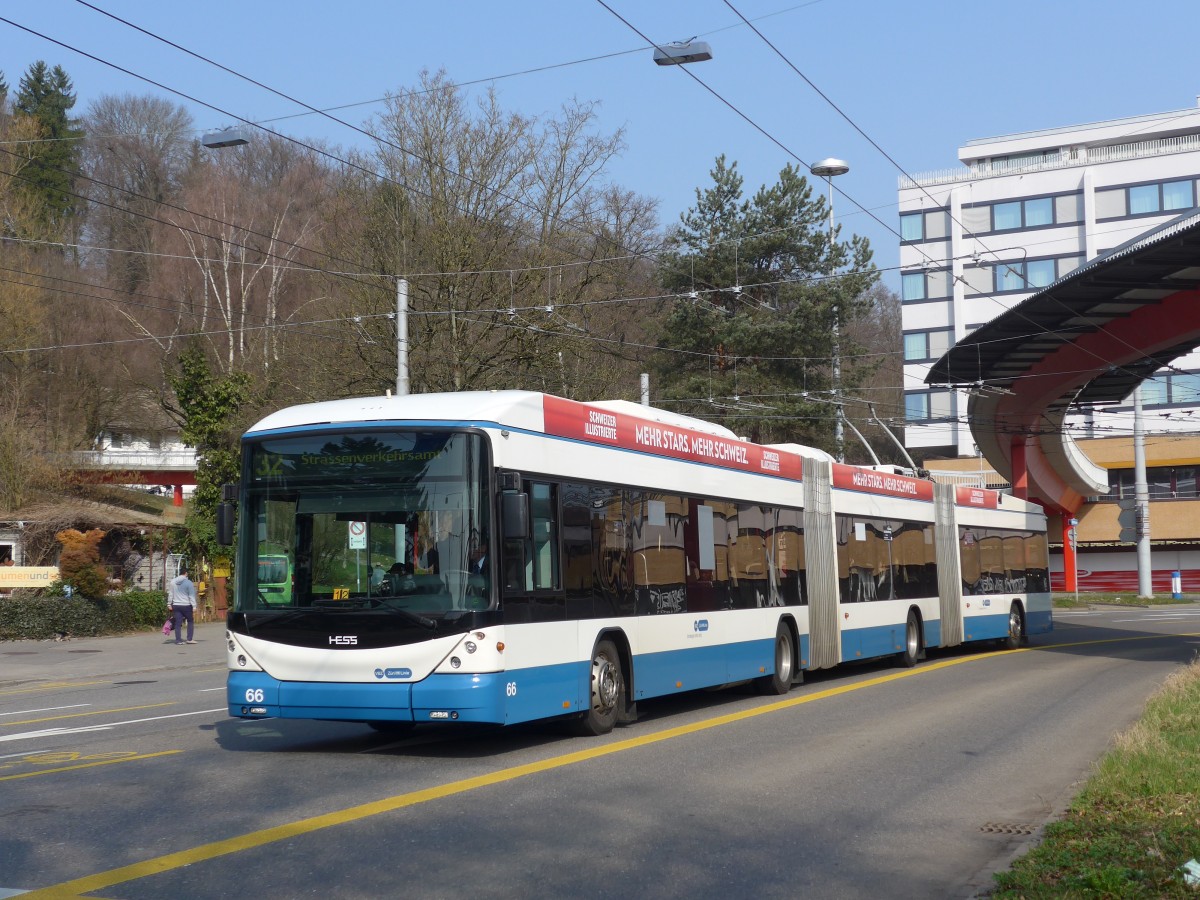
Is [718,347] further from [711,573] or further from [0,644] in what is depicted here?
[711,573]

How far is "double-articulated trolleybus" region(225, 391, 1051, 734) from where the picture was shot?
36.7ft

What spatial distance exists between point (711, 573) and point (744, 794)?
6.24 m

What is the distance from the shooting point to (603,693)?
1312 centimetres

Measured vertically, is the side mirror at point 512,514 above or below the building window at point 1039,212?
below

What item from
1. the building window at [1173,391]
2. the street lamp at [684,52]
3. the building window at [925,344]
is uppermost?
the building window at [925,344]

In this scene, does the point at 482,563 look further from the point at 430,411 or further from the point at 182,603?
the point at 182,603

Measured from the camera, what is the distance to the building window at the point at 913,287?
83.9 meters

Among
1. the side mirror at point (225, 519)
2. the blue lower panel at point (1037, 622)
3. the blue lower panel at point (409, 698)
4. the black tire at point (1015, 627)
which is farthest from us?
the blue lower panel at point (1037, 622)

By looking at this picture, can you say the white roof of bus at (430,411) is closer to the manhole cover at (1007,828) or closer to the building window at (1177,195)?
the manhole cover at (1007,828)

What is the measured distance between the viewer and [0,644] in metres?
29.4

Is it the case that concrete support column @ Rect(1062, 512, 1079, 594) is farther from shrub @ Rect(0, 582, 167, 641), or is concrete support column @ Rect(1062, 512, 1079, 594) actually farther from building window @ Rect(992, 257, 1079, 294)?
shrub @ Rect(0, 582, 167, 641)

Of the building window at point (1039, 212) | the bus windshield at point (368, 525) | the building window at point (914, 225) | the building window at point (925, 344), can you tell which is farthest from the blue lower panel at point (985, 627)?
the building window at point (914, 225)

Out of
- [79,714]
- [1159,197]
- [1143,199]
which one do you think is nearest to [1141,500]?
[1159,197]

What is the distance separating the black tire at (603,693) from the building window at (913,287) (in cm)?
7333
